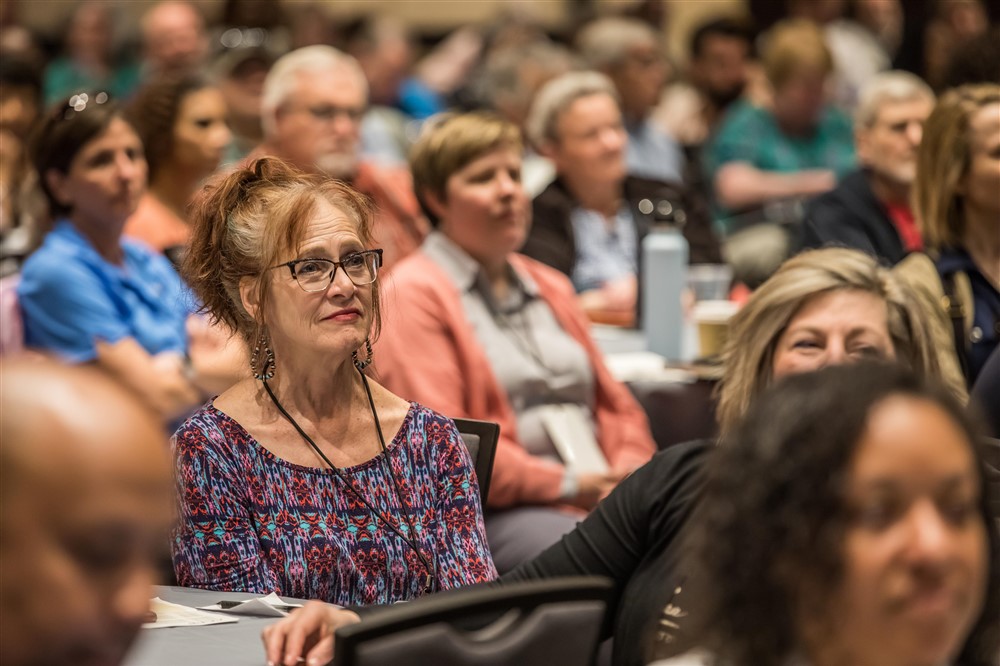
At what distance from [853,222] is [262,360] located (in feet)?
9.17

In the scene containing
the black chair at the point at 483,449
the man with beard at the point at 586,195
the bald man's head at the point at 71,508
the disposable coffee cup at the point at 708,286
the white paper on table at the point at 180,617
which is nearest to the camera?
the bald man's head at the point at 71,508

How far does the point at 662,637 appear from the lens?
7.05 ft

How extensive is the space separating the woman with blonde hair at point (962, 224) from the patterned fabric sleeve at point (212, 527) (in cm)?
181

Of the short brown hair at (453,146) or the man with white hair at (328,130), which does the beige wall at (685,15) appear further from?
the short brown hair at (453,146)

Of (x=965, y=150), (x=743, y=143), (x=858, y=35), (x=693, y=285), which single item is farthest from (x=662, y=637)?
(x=858, y=35)

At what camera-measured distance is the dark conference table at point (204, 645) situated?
1877 millimetres

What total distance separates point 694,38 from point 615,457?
516 centimetres

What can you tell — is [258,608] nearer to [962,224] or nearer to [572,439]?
[572,439]

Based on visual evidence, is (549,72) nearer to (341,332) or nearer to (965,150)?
(965,150)

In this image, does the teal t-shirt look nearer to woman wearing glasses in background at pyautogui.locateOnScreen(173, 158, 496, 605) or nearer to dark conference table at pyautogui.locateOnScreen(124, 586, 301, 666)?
woman wearing glasses in background at pyautogui.locateOnScreen(173, 158, 496, 605)

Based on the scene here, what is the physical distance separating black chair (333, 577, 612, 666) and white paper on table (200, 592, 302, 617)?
0.62 meters

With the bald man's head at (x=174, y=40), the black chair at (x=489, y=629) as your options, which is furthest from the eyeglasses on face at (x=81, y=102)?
the bald man's head at (x=174, y=40)

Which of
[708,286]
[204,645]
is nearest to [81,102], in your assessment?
[708,286]

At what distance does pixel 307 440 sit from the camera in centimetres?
236
